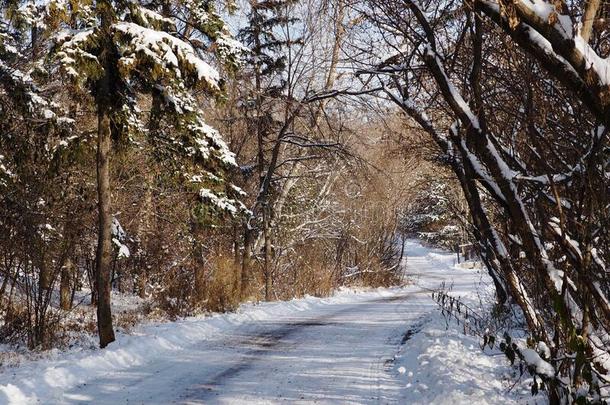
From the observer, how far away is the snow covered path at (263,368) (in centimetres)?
597

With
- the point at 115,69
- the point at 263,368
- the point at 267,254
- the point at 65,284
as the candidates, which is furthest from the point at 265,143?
the point at 263,368

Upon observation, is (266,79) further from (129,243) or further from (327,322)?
(327,322)

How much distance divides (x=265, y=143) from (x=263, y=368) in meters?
11.1

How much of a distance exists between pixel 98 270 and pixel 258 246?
10481 mm

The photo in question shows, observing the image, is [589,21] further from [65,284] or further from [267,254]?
[267,254]

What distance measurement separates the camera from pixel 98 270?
8.98 meters

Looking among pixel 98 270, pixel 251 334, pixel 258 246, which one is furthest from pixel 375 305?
pixel 98 270

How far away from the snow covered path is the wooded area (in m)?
0.94

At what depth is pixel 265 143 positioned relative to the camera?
17.7 metres

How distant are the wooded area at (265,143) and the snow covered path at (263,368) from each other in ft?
3.09

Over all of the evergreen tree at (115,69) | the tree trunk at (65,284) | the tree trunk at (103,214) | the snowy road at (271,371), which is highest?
the evergreen tree at (115,69)

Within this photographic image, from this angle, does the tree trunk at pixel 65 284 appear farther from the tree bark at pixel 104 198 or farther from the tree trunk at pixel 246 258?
the tree bark at pixel 104 198

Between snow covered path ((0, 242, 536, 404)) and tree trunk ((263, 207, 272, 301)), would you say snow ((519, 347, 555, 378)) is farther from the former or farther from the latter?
tree trunk ((263, 207, 272, 301))

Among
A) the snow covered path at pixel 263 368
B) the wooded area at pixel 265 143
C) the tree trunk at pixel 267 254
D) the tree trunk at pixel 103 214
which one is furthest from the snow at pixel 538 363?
the tree trunk at pixel 267 254
